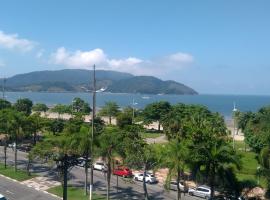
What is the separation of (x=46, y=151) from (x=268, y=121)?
38102mm

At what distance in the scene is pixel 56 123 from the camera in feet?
276

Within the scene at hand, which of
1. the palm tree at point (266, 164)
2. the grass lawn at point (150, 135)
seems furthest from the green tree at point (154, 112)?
the palm tree at point (266, 164)

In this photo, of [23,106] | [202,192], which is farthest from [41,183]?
[23,106]

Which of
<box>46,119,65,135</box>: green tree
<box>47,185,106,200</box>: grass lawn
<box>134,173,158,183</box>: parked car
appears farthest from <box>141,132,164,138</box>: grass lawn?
<box>47,185,106,200</box>: grass lawn

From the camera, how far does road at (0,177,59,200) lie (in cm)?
4744

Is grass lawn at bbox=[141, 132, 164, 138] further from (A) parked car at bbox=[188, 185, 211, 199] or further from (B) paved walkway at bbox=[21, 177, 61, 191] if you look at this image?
(A) parked car at bbox=[188, 185, 211, 199]

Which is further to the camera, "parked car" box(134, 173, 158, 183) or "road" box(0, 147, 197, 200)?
"parked car" box(134, 173, 158, 183)

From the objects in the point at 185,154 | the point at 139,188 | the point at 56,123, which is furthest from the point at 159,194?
the point at 56,123

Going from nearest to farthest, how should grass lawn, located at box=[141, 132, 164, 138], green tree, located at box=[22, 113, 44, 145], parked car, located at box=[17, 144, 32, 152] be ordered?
1. green tree, located at box=[22, 113, 44, 145]
2. parked car, located at box=[17, 144, 32, 152]
3. grass lawn, located at box=[141, 132, 164, 138]

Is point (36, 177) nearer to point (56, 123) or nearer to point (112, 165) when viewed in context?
point (112, 165)

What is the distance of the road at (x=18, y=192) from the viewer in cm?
4744

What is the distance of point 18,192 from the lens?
49.7 metres

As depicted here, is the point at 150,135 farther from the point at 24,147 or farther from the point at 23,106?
the point at 23,106

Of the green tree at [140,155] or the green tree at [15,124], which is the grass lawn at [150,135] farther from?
the green tree at [140,155]
